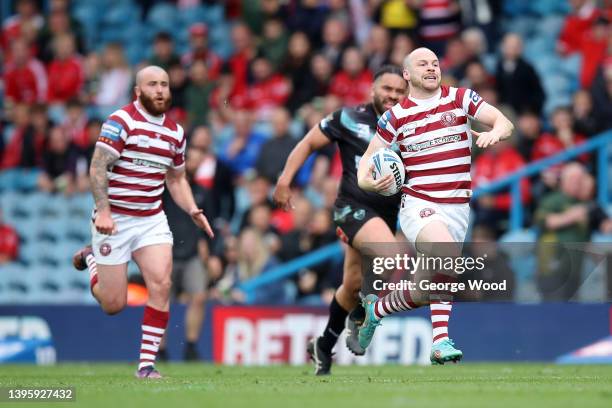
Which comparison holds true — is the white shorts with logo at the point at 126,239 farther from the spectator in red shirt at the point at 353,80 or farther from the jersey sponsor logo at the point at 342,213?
the spectator in red shirt at the point at 353,80

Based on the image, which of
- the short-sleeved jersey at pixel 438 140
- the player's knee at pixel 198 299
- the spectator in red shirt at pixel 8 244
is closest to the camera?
the short-sleeved jersey at pixel 438 140

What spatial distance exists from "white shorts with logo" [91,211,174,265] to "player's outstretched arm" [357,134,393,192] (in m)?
2.16

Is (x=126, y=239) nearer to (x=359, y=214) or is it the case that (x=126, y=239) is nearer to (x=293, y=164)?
(x=293, y=164)

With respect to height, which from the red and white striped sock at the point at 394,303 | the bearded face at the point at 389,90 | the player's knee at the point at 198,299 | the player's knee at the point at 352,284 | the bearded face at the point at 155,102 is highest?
the bearded face at the point at 389,90

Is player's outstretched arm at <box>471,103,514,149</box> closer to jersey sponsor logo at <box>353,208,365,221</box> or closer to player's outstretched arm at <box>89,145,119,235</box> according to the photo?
jersey sponsor logo at <box>353,208,365,221</box>

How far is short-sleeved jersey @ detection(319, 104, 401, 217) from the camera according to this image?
1172 centimetres

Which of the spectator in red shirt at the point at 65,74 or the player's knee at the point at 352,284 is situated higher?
the spectator in red shirt at the point at 65,74

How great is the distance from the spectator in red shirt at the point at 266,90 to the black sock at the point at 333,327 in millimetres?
8512

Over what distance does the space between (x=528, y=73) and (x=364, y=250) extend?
746 centimetres

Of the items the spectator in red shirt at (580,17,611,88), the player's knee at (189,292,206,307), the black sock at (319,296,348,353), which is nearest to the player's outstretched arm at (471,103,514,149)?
the black sock at (319,296,348,353)

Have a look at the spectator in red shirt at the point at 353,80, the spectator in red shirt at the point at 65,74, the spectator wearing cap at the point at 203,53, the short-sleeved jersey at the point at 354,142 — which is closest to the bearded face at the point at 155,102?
the short-sleeved jersey at the point at 354,142

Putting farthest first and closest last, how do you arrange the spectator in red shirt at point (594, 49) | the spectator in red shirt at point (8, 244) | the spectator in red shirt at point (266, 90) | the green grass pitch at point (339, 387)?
1. the spectator in red shirt at point (266, 90)
2. the spectator in red shirt at point (8, 244)
3. the spectator in red shirt at point (594, 49)
4. the green grass pitch at point (339, 387)

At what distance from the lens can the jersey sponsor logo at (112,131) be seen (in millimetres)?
11289

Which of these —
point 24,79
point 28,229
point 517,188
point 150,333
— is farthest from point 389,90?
point 24,79
